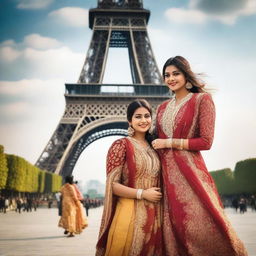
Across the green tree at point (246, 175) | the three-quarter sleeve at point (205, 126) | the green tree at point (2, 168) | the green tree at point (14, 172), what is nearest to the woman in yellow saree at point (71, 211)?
the three-quarter sleeve at point (205, 126)

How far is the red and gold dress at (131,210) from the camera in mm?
3441

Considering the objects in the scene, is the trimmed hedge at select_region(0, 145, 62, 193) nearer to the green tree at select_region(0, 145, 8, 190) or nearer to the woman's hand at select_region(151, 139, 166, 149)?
the green tree at select_region(0, 145, 8, 190)

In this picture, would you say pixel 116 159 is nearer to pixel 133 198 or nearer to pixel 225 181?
pixel 133 198

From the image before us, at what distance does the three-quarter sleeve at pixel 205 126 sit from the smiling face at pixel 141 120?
1.52 ft

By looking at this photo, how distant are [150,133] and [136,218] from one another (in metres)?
0.84

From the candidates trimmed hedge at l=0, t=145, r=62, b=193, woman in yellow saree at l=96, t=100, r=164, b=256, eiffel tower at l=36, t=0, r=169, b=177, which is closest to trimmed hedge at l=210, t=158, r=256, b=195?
eiffel tower at l=36, t=0, r=169, b=177

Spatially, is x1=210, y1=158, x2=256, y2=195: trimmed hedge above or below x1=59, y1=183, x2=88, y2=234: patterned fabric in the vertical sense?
above

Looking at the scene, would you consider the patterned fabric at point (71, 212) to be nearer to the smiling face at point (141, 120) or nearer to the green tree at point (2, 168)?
the smiling face at point (141, 120)

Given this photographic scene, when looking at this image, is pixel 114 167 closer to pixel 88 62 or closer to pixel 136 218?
pixel 136 218

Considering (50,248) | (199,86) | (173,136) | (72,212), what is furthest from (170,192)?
(72,212)

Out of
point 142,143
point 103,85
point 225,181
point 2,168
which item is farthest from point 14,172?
point 142,143

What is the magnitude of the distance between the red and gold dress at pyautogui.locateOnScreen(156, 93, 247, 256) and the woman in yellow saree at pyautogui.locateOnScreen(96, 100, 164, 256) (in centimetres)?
11

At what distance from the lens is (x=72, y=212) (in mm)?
10742

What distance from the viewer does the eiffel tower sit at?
3756 cm
